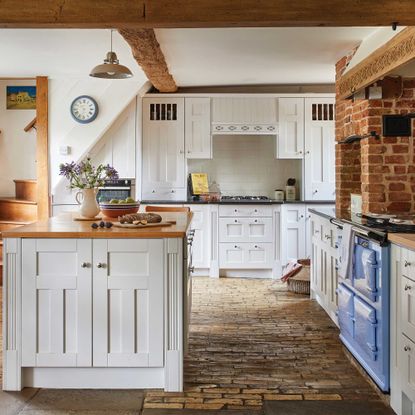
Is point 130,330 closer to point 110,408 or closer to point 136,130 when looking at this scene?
point 110,408

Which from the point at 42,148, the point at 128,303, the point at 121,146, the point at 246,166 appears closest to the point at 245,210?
the point at 246,166

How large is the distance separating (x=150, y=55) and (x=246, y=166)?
2666mm

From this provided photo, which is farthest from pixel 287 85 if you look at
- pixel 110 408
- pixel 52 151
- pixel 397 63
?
pixel 110 408

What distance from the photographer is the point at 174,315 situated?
3.06 metres

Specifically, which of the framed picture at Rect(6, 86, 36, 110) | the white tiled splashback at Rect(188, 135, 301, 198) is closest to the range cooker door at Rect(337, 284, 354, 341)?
the white tiled splashback at Rect(188, 135, 301, 198)

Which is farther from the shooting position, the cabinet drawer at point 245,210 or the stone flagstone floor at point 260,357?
the cabinet drawer at point 245,210

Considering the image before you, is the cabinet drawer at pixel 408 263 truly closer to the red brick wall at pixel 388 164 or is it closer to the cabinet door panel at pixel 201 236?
the red brick wall at pixel 388 164

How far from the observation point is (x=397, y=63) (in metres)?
3.55

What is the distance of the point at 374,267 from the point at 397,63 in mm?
1467

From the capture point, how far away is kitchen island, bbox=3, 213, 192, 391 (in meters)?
3.05

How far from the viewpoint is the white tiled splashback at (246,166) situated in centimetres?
724

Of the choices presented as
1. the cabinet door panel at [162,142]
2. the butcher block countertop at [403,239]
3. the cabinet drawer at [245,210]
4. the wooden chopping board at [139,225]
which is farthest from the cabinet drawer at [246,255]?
the butcher block countertop at [403,239]

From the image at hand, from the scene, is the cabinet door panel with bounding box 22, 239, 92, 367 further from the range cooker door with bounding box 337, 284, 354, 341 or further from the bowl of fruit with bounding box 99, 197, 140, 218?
the range cooker door with bounding box 337, 284, 354, 341

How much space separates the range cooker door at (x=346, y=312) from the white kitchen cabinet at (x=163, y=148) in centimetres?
348
